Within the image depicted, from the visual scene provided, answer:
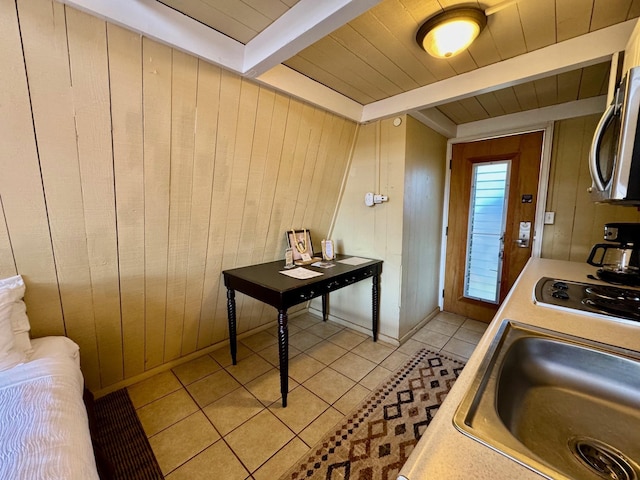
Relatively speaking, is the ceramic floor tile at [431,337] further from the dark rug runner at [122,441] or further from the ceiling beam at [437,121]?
the dark rug runner at [122,441]

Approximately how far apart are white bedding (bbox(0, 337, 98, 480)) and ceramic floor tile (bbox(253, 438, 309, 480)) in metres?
0.78

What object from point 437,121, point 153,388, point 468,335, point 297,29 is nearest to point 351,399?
point 153,388

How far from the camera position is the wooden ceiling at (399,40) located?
3.96 ft

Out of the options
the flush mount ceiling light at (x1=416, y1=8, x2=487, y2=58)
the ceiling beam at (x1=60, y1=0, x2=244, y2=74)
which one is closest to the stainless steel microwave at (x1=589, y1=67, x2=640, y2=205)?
the flush mount ceiling light at (x1=416, y1=8, x2=487, y2=58)

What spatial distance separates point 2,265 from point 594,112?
4.02 m

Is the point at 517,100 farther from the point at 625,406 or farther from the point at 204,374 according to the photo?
the point at 204,374

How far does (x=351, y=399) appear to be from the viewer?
5.98 feet

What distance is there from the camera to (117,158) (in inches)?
55.7

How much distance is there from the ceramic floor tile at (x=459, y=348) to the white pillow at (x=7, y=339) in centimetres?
277

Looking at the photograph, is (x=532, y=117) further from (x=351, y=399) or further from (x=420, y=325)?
(x=351, y=399)

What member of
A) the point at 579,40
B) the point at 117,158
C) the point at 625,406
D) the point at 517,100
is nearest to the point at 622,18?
the point at 579,40

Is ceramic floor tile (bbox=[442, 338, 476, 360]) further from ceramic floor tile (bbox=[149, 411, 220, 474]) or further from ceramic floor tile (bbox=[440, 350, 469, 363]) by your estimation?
ceramic floor tile (bbox=[149, 411, 220, 474])

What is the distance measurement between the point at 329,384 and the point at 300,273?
0.83 metres

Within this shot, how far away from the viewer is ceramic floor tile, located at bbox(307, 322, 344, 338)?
272 cm
